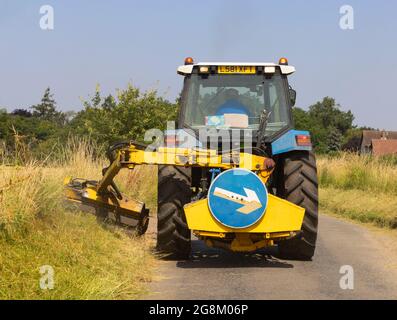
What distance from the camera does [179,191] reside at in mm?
7656

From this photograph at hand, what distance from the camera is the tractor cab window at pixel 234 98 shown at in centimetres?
860

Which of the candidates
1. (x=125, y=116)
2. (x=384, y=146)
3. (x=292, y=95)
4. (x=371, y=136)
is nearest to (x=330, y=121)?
(x=371, y=136)

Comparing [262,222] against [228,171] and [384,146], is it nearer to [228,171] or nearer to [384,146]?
[228,171]

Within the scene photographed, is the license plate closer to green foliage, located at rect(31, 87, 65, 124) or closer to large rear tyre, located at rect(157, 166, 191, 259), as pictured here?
large rear tyre, located at rect(157, 166, 191, 259)

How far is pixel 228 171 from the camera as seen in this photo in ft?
22.9

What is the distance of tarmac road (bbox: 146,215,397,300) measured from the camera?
611cm

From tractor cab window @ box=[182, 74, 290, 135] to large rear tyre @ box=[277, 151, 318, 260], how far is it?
31.8 inches

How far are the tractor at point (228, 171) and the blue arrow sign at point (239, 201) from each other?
0.03ft

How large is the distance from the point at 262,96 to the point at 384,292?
3.42 metres

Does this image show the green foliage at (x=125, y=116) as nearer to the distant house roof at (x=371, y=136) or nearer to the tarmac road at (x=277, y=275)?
the tarmac road at (x=277, y=275)

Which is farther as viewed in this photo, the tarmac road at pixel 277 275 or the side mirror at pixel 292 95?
the side mirror at pixel 292 95

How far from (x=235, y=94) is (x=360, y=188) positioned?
1088cm

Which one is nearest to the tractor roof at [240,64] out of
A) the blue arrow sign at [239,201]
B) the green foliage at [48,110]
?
the blue arrow sign at [239,201]

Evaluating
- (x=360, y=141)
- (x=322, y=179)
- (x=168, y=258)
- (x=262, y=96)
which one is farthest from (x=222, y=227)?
(x=360, y=141)
